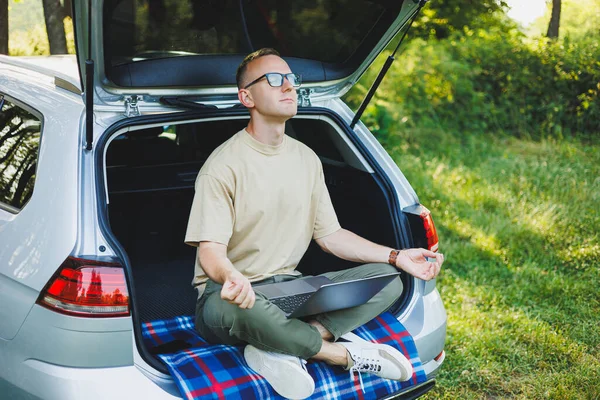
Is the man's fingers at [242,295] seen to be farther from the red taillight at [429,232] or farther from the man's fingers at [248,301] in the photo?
the red taillight at [429,232]

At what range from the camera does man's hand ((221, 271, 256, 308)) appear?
204cm

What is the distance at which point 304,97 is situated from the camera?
289 centimetres

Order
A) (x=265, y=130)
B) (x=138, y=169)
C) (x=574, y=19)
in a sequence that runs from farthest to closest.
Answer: (x=574, y=19)
(x=138, y=169)
(x=265, y=130)

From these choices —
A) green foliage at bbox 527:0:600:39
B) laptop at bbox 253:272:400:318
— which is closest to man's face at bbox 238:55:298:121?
laptop at bbox 253:272:400:318

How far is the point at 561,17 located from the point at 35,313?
400 inches

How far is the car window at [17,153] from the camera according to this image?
2.37m

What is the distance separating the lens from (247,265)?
255cm

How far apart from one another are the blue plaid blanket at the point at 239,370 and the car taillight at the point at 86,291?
0.97ft

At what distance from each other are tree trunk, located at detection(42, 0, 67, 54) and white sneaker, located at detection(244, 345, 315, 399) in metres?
4.92

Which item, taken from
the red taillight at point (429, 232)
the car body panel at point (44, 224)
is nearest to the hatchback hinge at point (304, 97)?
the red taillight at point (429, 232)

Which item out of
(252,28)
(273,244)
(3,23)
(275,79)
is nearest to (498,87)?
(3,23)

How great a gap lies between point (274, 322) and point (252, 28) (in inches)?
53.0

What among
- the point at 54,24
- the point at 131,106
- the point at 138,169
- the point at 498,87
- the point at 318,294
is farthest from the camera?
the point at 498,87

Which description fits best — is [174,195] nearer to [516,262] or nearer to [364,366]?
[364,366]
